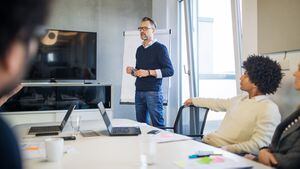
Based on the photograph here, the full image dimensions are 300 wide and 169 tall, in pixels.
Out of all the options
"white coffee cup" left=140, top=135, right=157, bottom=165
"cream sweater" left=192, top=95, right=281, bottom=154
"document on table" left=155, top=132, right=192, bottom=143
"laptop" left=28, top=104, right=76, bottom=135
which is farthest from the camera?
"laptop" left=28, top=104, right=76, bottom=135

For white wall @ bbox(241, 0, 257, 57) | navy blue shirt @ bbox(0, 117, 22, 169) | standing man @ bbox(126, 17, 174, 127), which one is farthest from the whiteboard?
navy blue shirt @ bbox(0, 117, 22, 169)

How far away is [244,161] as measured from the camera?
4.42 feet

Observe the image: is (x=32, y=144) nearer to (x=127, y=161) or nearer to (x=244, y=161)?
(x=127, y=161)

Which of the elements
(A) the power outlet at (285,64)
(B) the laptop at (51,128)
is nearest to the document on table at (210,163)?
(B) the laptop at (51,128)

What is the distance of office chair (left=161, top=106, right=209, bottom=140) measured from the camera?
2.62 meters

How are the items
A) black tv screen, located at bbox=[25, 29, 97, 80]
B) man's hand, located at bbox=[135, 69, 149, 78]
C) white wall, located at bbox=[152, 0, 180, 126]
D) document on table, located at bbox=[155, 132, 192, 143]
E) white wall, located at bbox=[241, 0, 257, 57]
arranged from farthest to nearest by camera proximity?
white wall, located at bbox=[152, 0, 180, 126]
black tv screen, located at bbox=[25, 29, 97, 80]
man's hand, located at bbox=[135, 69, 149, 78]
white wall, located at bbox=[241, 0, 257, 57]
document on table, located at bbox=[155, 132, 192, 143]

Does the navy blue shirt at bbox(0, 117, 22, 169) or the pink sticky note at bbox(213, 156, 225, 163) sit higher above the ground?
the navy blue shirt at bbox(0, 117, 22, 169)

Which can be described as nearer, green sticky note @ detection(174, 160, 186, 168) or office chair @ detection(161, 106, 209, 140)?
green sticky note @ detection(174, 160, 186, 168)

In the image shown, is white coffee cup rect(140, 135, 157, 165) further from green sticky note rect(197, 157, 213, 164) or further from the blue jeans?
the blue jeans

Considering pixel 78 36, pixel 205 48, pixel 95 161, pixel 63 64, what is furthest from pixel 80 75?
pixel 95 161

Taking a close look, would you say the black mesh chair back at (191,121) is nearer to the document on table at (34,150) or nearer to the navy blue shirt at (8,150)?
the document on table at (34,150)

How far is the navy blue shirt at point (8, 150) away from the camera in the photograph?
57 centimetres

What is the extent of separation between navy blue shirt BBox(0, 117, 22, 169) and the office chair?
6.92ft

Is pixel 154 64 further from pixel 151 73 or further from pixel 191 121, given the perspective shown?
pixel 191 121
